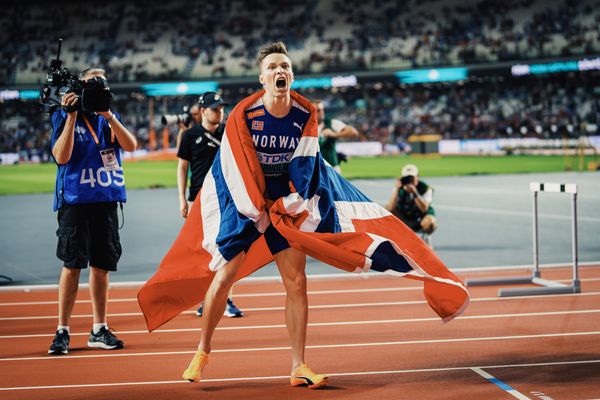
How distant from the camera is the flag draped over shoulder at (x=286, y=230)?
18.3 feet

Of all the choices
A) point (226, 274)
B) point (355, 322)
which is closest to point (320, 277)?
point (355, 322)

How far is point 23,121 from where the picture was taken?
2520 inches

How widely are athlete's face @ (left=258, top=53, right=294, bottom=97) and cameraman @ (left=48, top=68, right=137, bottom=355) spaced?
1.72 metres

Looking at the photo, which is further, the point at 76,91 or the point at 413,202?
the point at 413,202

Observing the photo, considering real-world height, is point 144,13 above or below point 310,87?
above

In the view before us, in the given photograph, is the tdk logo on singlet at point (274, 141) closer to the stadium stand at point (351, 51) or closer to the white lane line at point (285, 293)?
the white lane line at point (285, 293)

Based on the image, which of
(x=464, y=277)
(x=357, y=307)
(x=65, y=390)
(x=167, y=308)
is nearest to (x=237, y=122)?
(x=167, y=308)

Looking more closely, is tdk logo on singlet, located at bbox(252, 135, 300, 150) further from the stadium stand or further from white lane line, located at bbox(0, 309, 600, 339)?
the stadium stand

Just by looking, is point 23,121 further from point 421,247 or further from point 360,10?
point 421,247

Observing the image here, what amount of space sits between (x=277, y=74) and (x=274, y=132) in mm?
380

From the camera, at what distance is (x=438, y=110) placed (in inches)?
2333

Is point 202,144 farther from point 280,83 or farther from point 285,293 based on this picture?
point 280,83

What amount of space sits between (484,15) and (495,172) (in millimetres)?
29595

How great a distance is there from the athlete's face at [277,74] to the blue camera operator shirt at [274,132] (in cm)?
16
